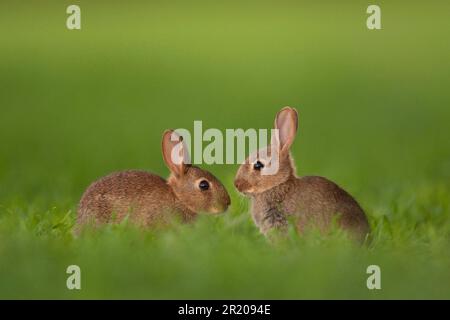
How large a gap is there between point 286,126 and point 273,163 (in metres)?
0.36

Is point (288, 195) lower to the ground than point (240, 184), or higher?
lower

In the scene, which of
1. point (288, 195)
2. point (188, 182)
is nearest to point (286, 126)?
point (288, 195)

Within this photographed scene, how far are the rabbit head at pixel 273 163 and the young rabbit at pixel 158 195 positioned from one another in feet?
1.17

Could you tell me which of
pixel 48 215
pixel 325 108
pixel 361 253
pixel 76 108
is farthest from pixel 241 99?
pixel 361 253

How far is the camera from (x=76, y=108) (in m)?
18.5

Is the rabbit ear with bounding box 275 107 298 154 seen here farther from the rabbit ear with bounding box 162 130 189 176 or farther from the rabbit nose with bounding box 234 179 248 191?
the rabbit ear with bounding box 162 130 189 176

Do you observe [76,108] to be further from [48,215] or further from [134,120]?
[48,215]

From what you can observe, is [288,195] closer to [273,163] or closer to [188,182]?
[273,163]

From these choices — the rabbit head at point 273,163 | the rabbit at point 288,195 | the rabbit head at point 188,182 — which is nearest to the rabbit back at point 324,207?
the rabbit at point 288,195

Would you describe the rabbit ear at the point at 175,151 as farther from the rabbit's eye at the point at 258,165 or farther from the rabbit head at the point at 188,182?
the rabbit's eye at the point at 258,165

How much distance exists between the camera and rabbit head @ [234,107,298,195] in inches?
370

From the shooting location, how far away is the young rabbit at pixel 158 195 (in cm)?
927

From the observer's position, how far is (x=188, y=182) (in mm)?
9625

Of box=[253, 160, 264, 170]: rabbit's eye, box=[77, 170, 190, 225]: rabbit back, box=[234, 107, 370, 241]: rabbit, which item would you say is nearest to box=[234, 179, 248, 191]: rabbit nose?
box=[234, 107, 370, 241]: rabbit
